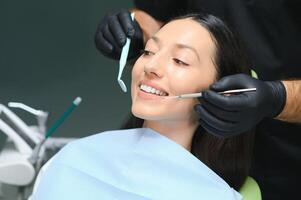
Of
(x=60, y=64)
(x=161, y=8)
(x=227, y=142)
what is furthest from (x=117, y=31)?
(x=60, y=64)

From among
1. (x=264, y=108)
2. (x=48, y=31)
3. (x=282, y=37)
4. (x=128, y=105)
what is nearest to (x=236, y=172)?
(x=264, y=108)

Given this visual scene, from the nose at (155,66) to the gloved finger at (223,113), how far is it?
0.42ft

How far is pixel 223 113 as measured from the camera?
989mm

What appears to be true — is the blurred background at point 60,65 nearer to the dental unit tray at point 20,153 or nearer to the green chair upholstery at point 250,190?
the dental unit tray at point 20,153

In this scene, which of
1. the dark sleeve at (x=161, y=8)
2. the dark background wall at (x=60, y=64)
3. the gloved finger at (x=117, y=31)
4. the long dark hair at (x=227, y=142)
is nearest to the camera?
the long dark hair at (x=227, y=142)

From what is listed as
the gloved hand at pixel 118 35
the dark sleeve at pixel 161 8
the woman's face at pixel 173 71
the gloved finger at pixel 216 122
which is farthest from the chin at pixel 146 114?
the dark sleeve at pixel 161 8

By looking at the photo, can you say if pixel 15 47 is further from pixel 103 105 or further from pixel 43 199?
pixel 43 199

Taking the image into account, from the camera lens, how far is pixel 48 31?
2.06 meters

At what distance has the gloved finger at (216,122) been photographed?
100cm

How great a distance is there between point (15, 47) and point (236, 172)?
4.14ft

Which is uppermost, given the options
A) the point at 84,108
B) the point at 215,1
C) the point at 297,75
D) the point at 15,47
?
the point at 215,1

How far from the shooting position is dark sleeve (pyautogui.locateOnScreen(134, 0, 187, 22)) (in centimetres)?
140

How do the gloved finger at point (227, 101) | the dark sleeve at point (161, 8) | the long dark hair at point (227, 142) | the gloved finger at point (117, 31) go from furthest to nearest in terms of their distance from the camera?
the dark sleeve at point (161, 8) → the gloved finger at point (117, 31) → the long dark hair at point (227, 142) → the gloved finger at point (227, 101)

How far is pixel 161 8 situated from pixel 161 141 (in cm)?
46
